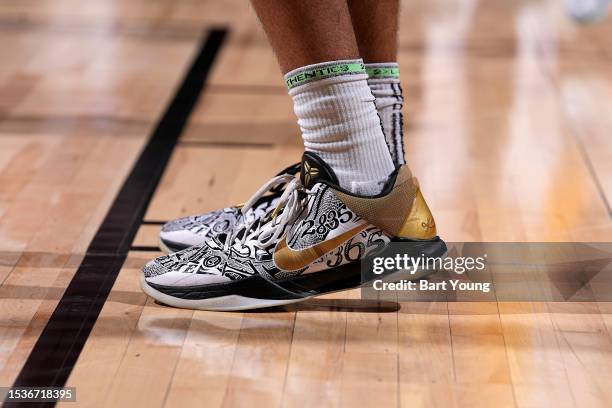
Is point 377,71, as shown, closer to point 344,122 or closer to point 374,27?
point 374,27

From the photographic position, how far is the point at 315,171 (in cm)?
114

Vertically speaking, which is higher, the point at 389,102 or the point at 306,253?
the point at 389,102

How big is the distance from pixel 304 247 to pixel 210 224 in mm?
197

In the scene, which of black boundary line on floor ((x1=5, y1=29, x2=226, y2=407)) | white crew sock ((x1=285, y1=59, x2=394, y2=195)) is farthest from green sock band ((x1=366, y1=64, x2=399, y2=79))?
black boundary line on floor ((x1=5, y1=29, x2=226, y2=407))

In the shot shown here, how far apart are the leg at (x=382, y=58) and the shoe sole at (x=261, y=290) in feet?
0.56

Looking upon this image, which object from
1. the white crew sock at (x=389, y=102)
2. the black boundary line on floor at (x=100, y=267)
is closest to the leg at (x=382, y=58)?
the white crew sock at (x=389, y=102)

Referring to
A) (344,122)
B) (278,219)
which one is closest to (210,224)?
(278,219)

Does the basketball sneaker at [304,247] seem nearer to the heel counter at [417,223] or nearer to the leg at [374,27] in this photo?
the heel counter at [417,223]

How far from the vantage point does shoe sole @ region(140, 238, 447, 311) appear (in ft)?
3.79

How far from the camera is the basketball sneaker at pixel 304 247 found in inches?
44.6

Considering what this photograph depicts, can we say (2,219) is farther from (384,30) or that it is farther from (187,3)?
(187,3)

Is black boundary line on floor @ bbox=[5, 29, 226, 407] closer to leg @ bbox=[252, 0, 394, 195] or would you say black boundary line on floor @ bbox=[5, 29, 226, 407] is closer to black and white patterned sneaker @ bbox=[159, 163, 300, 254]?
black and white patterned sneaker @ bbox=[159, 163, 300, 254]

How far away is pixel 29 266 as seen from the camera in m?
1.29

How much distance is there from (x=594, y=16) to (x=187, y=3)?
1.18m
